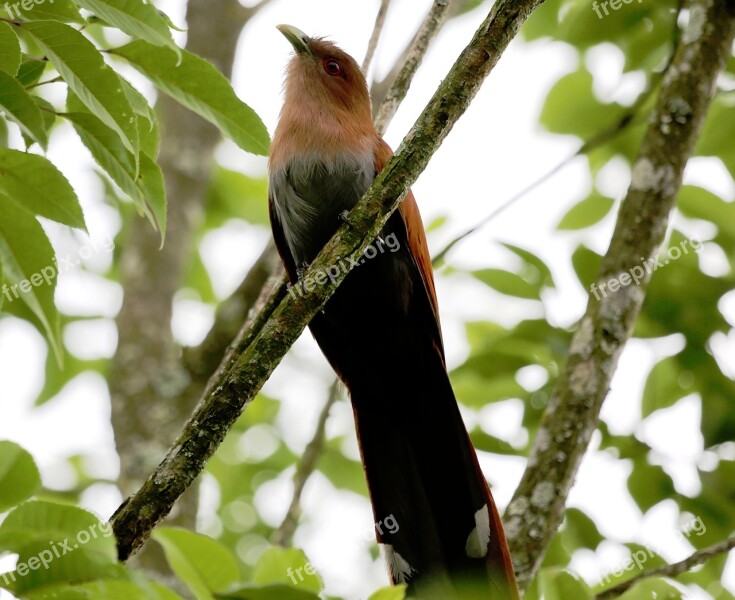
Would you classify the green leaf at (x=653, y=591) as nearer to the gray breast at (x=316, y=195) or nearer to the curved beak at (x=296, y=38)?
the gray breast at (x=316, y=195)

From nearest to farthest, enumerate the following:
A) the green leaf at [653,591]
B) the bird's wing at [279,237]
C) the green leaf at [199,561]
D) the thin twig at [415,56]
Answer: the green leaf at [199,561], the green leaf at [653,591], the thin twig at [415,56], the bird's wing at [279,237]

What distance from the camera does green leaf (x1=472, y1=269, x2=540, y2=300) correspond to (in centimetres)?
357

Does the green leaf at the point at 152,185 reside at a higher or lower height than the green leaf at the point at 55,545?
Result: higher

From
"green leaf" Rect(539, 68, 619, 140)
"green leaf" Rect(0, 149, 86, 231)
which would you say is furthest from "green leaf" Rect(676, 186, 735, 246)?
"green leaf" Rect(0, 149, 86, 231)

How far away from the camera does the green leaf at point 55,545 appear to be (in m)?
1.40

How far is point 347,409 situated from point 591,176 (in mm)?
2058

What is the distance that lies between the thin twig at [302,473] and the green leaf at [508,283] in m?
0.75

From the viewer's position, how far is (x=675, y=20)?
377 cm

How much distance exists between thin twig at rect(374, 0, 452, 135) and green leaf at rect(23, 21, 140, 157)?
4.61 feet

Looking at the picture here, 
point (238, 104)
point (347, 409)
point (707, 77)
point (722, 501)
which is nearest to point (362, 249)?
point (238, 104)

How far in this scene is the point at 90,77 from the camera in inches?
76.2

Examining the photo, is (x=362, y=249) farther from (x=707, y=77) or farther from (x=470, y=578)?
(x=707, y=77)

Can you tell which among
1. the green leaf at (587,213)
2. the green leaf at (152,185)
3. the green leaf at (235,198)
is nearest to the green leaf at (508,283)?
the green leaf at (587,213)

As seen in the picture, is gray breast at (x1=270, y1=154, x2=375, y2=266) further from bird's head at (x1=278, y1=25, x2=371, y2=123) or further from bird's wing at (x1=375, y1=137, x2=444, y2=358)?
bird's head at (x1=278, y1=25, x2=371, y2=123)
